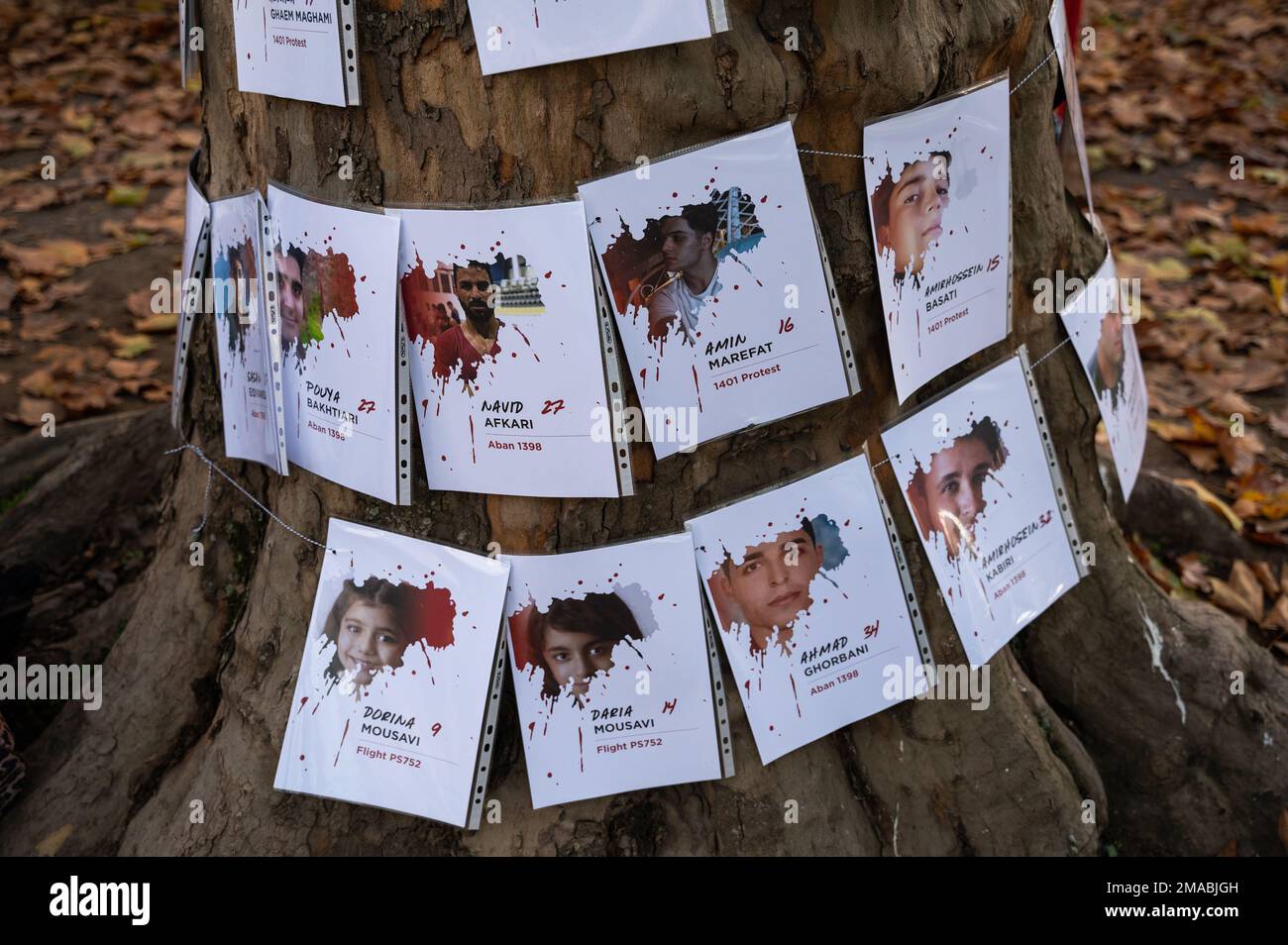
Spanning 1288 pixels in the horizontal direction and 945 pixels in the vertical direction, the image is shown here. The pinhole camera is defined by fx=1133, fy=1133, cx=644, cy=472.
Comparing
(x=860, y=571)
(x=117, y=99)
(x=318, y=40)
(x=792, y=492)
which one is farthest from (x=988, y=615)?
(x=117, y=99)

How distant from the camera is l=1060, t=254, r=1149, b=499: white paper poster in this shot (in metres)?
2.38

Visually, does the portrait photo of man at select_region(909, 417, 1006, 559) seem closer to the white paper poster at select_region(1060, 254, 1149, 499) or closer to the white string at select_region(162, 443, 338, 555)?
the white paper poster at select_region(1060, 254, 1149, 499)

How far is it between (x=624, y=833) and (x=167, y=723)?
1039 millimetres

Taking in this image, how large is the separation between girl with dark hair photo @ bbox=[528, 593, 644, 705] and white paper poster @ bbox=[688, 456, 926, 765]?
0.55 ft

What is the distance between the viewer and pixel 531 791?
1.96 m

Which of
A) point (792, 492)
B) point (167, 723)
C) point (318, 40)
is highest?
point (318, 40)

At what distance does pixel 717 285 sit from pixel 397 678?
87 centimetres

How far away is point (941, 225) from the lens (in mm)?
1961

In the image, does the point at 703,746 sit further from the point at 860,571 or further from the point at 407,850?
the point at 407,850

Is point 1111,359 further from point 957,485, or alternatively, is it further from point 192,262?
point 192,262

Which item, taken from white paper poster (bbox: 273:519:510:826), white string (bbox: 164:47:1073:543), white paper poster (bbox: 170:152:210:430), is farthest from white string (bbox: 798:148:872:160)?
white paper poster (bbox: 170:152:210:430)

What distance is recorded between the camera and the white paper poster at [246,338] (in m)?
2.02
